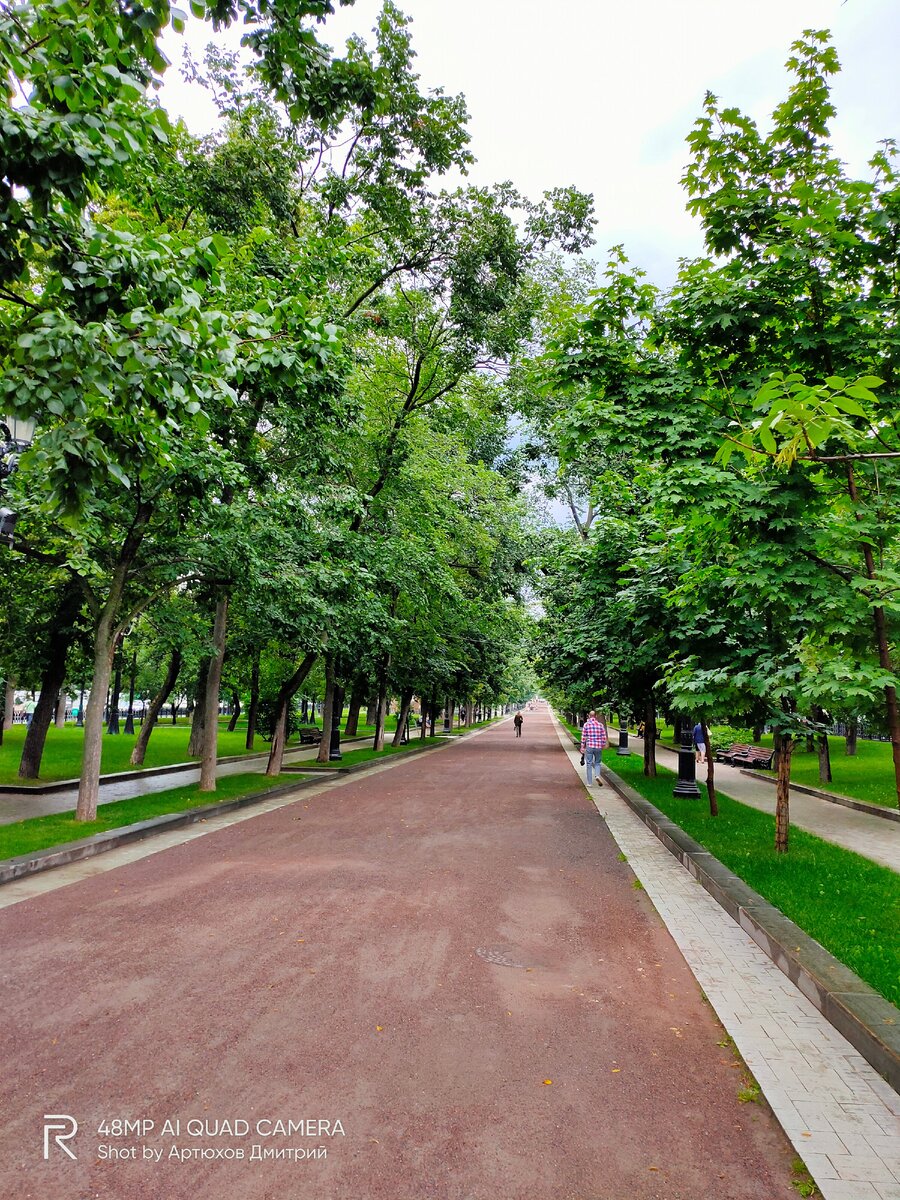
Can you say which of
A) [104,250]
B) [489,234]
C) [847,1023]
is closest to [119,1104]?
[847,1023]

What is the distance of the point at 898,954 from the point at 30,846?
9.63m

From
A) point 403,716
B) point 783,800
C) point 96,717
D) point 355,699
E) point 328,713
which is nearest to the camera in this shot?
point 783,800

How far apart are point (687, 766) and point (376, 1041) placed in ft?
39.8

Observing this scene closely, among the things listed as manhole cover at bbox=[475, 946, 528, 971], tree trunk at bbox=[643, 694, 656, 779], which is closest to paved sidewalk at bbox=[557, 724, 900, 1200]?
manhole cover at bbox=[475, 946, 528, 971]

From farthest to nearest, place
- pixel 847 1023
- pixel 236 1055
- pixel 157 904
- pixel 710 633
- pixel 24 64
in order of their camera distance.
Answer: pixel 710 633 → pixel 157 904 → pixel 847 1023 → pixel 236 1055 → pixel 24 64

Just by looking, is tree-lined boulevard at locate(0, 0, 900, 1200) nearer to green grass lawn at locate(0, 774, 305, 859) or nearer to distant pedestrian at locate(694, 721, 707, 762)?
green grass lawn at locate(0, 774, 305, 859)

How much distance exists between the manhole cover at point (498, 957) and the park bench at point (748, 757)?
65.6 feet

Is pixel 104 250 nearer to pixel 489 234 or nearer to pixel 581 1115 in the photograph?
pixel 581 1115

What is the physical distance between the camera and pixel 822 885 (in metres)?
7.40

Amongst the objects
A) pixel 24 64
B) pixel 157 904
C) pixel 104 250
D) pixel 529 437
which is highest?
pixel 529 437

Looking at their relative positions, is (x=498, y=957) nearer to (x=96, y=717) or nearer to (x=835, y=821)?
(x=96, y=717)

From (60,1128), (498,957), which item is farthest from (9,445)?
(498,957)

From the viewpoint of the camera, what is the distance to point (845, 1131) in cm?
327

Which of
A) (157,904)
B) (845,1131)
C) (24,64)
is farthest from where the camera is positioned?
(157,904)
